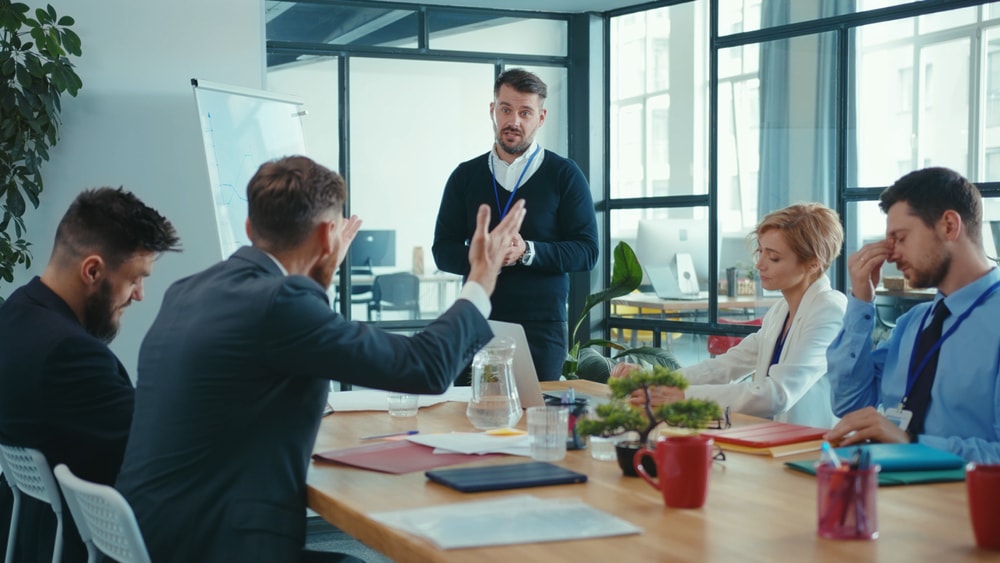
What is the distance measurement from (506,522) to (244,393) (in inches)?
21.7

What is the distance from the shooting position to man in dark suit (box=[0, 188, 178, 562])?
7.41 ft

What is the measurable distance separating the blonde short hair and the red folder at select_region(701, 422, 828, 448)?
0.77m

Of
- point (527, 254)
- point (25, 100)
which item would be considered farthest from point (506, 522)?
point (25, 100)

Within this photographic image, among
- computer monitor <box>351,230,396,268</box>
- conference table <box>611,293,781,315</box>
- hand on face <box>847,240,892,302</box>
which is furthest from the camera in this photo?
computer monitor <box>351,230,396,268</box>

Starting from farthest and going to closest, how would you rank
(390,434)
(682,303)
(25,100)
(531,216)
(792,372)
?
(682,303), (25,100), (531,216), (792,372), (390,434)

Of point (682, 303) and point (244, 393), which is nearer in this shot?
point (244, 393)

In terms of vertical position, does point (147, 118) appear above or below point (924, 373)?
above

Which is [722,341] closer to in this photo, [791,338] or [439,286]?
[439,286]

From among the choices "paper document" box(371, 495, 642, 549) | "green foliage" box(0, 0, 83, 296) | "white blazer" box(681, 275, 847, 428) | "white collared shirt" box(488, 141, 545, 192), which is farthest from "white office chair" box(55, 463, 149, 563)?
"green foliage" box(0, 0, 83, 296)

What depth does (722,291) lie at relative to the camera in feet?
19.7

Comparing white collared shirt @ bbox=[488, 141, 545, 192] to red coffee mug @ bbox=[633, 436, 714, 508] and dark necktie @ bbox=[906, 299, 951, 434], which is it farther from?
red coffee mug @ bbox=[633, 436, 714, 508]

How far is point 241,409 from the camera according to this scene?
1848 millimetres

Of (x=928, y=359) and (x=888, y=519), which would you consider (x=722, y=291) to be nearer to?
(x=928, y=359)

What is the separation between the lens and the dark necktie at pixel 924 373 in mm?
→ 2344
